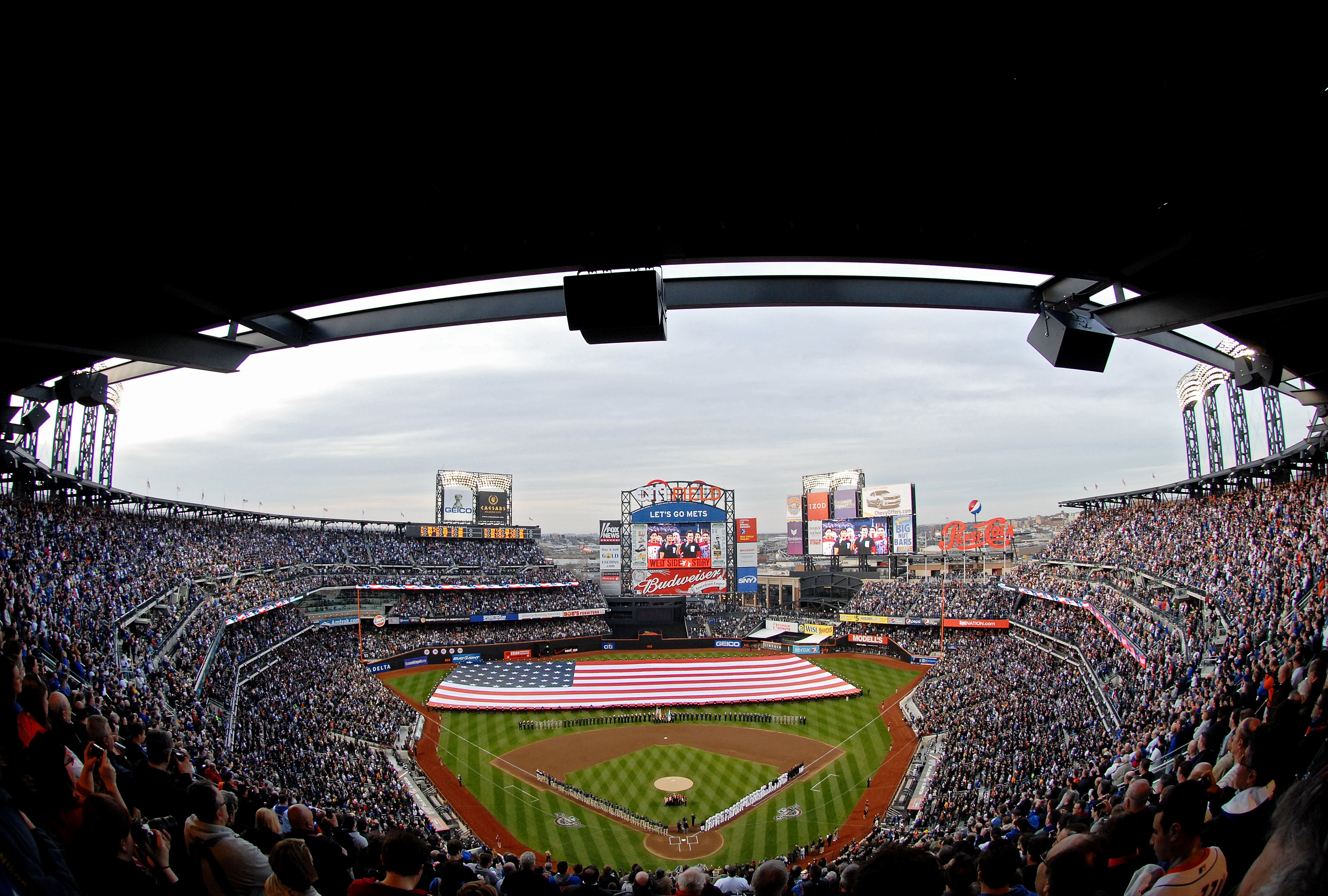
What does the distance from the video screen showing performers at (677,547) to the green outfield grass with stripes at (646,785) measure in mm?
18437

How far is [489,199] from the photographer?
4.55m

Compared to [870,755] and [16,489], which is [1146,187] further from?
[16,489]

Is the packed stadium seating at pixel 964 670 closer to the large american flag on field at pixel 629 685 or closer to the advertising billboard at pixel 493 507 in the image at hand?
the large american flag on field at pixel 629 685

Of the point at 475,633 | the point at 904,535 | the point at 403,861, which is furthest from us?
the point at 904,535

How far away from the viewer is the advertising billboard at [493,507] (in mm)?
63781

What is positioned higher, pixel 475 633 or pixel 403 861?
pixel 403 861

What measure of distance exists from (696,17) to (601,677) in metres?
38.5

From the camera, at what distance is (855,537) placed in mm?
60250

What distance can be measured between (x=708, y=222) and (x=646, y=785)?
24.2 metres

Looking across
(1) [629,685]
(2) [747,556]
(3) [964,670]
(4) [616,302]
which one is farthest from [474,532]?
(4) [616,302]

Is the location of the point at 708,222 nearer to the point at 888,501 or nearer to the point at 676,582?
the point at 676,582

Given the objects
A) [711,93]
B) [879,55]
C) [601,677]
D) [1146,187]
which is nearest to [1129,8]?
[879,55]

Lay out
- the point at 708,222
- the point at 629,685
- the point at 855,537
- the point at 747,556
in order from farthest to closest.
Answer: the point at 855,537
the point at 747,556
the point at 629,685
the point at 708,222

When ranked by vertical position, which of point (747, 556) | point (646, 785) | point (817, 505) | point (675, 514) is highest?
point (817, 505)
